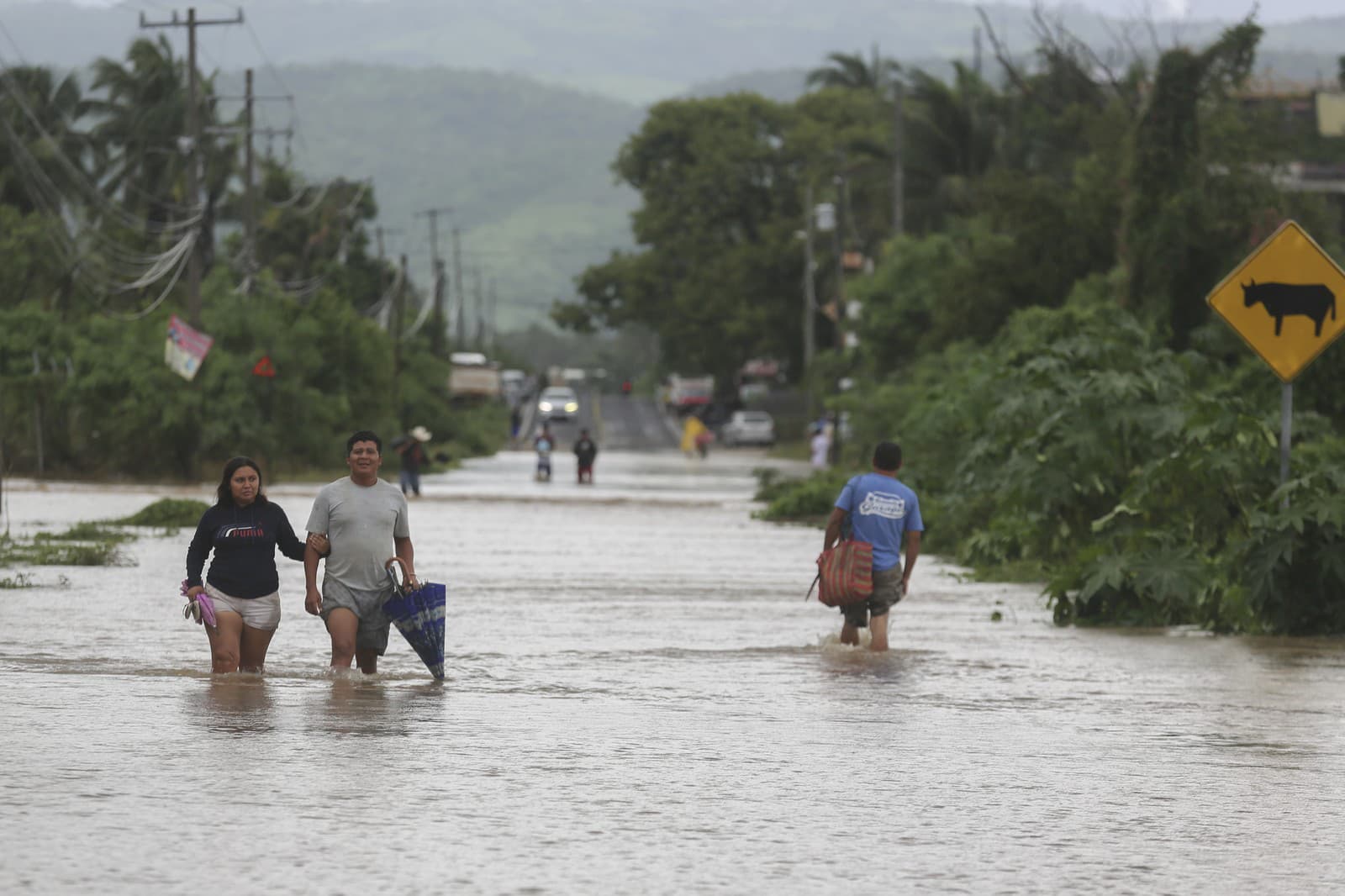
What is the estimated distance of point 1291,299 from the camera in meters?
18.7

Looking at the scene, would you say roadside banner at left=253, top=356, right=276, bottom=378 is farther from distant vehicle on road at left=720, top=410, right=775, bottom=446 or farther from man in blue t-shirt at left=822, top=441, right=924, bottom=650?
distant vehicle on road at left=720, top=410, right=775, bottom=446

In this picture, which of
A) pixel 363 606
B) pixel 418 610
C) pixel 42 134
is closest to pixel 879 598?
pixel 418 610

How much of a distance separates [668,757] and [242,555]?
3570 mm

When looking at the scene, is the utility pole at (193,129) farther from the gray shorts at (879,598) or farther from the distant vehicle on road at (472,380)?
the distant vehicle on road at (472,380)

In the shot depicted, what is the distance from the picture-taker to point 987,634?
18.6 meters

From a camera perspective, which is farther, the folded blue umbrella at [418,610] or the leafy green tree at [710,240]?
the leafy green tree at [710,240]

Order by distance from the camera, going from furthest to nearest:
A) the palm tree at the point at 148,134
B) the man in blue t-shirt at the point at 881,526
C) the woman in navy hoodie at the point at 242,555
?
the palm tree at the point at 148,134
the man in blue t-shirt at the point at 881,526
the woman in navy hoodie at the point at 242,555

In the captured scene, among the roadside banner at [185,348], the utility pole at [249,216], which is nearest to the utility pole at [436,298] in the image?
the utility pole at [249,216]

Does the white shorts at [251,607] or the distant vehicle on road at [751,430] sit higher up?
the distant vehicle on road at [751,430]

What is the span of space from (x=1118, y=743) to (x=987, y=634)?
6.99 metres

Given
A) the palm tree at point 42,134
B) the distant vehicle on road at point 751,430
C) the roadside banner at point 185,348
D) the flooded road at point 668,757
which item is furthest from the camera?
the distant vehicle on road at point 751,430

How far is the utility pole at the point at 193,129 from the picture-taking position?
50.7 m

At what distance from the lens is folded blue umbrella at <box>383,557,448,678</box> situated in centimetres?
1336

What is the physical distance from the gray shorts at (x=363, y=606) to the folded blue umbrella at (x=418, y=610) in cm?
5
